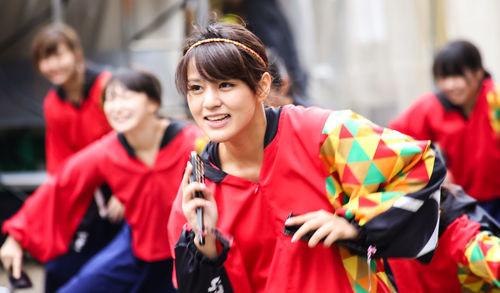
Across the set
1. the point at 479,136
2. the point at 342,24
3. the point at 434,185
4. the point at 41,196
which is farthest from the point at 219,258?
the point at 342,24

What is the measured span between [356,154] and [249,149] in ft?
1.19

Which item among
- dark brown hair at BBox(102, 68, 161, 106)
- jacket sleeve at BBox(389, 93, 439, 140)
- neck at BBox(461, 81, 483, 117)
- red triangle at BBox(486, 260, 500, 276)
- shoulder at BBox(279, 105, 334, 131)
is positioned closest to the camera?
shoulder at BBox(279, 105, 334, 131)

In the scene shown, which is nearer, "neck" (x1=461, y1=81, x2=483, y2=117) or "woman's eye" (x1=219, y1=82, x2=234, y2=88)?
"woman's eye" (x1=219, y1=82, x2=234, y2=88)

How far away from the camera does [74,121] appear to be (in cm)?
496

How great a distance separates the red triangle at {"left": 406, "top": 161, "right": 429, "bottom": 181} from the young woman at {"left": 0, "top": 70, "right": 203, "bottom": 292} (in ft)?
5.25

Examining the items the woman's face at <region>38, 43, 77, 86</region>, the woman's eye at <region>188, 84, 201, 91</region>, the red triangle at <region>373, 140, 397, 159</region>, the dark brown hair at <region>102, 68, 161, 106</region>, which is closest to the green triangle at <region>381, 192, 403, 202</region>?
the red triangle at <region>373, 140, 397, 159</region>

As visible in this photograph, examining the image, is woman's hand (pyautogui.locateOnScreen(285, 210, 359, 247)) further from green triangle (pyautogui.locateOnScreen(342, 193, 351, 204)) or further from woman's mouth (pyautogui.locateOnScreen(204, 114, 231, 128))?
woman's mouth (pyautogui.locateOnScreen(204, 114, 231, 128))

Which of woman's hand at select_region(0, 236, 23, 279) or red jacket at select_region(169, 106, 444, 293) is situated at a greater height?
red jacket at select_region(169, 106, 444, 293)

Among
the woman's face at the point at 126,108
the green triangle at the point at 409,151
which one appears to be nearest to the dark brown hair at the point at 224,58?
the green triangle at the point at 409,151

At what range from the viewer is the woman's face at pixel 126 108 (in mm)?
3693

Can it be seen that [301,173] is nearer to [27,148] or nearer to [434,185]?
[434,185]

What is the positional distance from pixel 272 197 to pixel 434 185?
498 millimetres

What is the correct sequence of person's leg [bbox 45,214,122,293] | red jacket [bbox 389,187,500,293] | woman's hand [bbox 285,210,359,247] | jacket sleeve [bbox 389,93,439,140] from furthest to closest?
jacket sleeve [bbox 389,93,439,140] → person's leg [bbox 45,214,122,293] → red jacket [bbox 389,187,500,293] → woman's hand [bbox 285,210,359,247]

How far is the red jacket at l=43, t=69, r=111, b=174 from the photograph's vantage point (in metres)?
4.91
